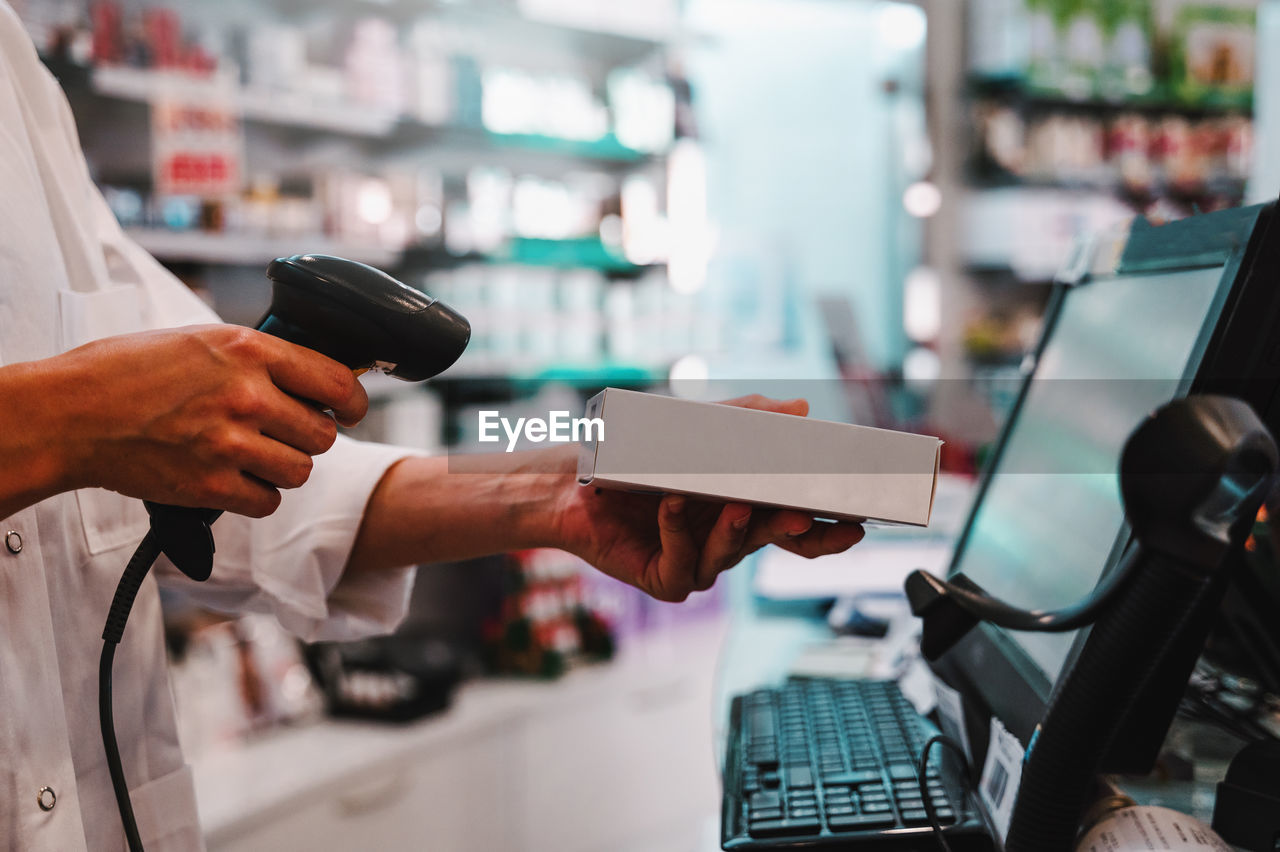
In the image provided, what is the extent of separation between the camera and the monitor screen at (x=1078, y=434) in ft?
2.10

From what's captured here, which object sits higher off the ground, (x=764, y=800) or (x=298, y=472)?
(x=298, y=472)

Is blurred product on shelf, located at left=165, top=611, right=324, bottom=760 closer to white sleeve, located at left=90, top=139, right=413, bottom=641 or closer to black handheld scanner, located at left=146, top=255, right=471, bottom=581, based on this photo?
white sleeve, located at left=90, top=139, right=413, bottom=641

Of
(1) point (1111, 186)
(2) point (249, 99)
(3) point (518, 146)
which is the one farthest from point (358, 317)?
(1) point (1111, 186)

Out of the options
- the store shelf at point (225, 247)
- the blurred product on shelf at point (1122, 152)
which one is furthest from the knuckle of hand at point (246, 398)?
the blurred product on shelf at point (1122, 152)

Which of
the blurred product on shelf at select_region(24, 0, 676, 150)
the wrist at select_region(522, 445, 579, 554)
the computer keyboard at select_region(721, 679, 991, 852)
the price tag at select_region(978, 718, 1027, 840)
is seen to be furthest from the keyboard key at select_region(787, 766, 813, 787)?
the blurred product on shelf at select_region(24, 0, 676, 150)

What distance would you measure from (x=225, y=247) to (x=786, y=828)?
6.19ft

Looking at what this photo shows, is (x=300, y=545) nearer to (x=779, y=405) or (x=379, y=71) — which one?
(x=779, y=405)

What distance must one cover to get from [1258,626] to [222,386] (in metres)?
0.84

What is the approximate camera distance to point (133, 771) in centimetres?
78

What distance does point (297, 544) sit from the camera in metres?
0.84

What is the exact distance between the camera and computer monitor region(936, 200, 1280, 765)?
560 mm

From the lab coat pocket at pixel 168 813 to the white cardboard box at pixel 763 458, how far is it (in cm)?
53

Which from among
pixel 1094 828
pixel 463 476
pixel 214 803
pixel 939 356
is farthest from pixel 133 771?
pixel 939 356

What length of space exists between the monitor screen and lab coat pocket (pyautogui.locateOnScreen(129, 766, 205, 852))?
0.71 metres
